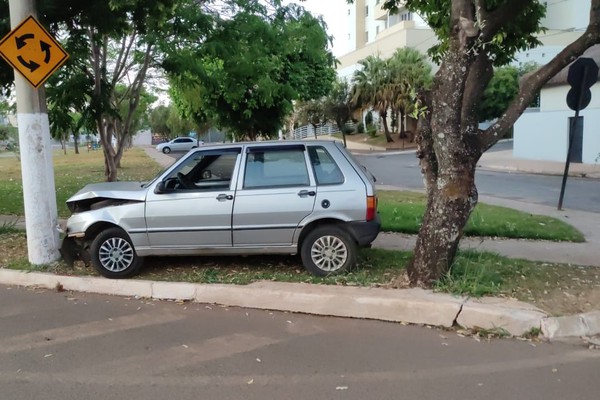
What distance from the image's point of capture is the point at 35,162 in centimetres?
709

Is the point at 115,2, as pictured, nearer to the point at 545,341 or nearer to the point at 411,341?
the point at 411,341

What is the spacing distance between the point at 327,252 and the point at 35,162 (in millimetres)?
3889

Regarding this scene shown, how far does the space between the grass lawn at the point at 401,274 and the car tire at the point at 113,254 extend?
0.24m

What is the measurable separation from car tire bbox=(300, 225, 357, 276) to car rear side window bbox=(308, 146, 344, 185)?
54 cm

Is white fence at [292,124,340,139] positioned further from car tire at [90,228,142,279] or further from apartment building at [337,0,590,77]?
car tire at [90,228,142,279]

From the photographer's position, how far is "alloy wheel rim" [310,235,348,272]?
6.49 metres

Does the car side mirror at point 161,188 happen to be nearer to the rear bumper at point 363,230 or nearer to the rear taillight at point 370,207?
the rear bumper at point 363,230

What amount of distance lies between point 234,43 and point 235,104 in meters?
9.71

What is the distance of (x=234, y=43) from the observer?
12.6 meters

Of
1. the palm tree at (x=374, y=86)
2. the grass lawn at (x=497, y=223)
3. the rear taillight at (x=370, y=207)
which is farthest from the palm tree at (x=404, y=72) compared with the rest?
the rear taillight at (x=370, y=207)

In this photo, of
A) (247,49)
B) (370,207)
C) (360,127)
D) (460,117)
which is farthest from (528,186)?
(360,127)

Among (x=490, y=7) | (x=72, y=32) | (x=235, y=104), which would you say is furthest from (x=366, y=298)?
(x=235, y=104)

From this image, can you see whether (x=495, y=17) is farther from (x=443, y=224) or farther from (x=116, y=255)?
(x=116, y=255)

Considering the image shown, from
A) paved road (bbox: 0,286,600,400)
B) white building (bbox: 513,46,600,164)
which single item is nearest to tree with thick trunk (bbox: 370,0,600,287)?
paved road (bbox: 0,286,600,400)
